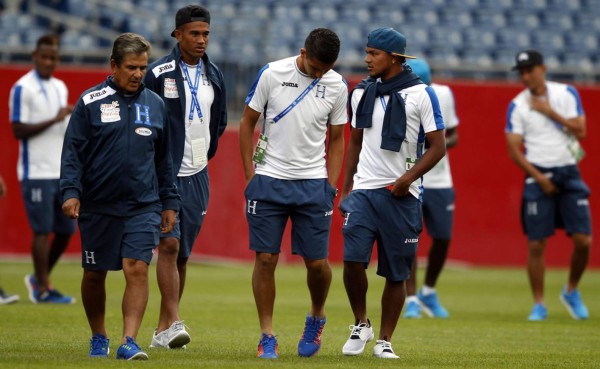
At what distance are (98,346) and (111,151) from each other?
3.93 ft

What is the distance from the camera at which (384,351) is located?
25.9ft

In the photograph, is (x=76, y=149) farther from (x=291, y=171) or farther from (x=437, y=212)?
(x=437, y=212)

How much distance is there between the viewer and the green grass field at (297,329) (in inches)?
295

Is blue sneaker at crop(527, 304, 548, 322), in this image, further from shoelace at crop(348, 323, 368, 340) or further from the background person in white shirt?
the background person in white shirt

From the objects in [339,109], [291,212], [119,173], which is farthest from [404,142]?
[119,173]

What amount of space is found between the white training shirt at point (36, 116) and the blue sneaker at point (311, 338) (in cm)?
509

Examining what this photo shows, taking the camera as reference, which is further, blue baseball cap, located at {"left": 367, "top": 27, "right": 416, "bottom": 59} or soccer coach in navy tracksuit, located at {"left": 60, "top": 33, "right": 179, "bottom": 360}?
blue baseball cap, located at {"left": 367, "top": 27, "right": 416, "bottom": 59}

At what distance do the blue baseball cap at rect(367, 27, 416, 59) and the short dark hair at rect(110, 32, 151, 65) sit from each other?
1623 millimetres

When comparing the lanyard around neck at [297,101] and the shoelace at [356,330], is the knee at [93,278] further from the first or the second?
the shoelace at [356,330]

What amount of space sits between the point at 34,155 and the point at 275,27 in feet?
32.7

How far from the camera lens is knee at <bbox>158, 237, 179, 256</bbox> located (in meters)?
8.10

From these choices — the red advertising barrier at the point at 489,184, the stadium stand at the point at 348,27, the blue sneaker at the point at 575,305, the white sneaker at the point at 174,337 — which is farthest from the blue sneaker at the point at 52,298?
the stadium stand at the point at 348,27

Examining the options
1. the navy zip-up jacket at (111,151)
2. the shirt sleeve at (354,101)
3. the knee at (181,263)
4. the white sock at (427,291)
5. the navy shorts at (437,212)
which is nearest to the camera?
the navy zip-up jacket at (111,151)

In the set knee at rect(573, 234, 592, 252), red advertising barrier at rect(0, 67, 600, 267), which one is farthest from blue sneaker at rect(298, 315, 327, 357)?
red advertising barrier at rect(0, 67, 600, 267)
